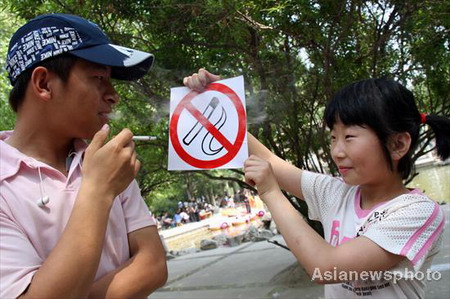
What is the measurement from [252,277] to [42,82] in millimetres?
4911

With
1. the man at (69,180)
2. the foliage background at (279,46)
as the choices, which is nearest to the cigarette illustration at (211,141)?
the man at (69,180)

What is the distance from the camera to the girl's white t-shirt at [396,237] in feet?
4.77

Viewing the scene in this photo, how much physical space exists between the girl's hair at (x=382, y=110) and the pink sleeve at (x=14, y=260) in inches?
48.3

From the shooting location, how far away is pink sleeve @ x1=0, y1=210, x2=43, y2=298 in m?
1.03

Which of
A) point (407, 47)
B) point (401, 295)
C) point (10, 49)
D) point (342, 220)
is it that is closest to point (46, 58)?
point (10, 49)

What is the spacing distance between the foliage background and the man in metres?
1.74

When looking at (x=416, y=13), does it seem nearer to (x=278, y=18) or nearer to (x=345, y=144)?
(x=278, y=18)

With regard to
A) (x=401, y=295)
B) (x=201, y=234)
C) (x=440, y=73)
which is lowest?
(x=201, y=234)

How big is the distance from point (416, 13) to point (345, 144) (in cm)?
283

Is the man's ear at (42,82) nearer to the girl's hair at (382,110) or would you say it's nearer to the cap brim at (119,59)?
the cap brim at (119,59)

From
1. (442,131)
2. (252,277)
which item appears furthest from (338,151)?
(252,277)

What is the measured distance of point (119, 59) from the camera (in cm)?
141

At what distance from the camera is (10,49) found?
1363 millimetres

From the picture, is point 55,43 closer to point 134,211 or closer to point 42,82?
point 42,82
